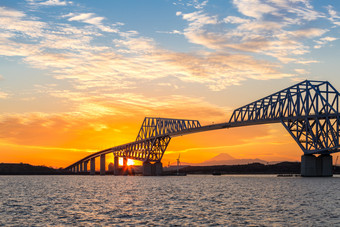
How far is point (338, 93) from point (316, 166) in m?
25.0

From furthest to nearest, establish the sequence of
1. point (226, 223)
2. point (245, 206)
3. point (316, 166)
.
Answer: point (316, 166) → point (245, 206) → point (226, 223)

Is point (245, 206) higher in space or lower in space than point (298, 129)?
lower

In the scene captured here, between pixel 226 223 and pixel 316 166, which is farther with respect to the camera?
pixel 316 166

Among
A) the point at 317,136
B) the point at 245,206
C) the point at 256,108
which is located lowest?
the point at 245,206

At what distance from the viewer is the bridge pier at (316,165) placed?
470ft

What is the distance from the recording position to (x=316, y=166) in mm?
144000

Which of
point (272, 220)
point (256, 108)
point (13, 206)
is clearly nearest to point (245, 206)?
point (272, 220)

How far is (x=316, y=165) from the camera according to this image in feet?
473

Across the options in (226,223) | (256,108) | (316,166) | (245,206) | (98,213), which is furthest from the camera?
(256,108)

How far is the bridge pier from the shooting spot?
14338 centimetres

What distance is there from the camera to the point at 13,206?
56.0m

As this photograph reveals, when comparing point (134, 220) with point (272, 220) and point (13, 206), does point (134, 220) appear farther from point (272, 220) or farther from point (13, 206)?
point (13, 206)

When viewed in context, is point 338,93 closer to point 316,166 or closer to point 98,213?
point 316,166

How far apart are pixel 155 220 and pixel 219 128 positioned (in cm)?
13972
